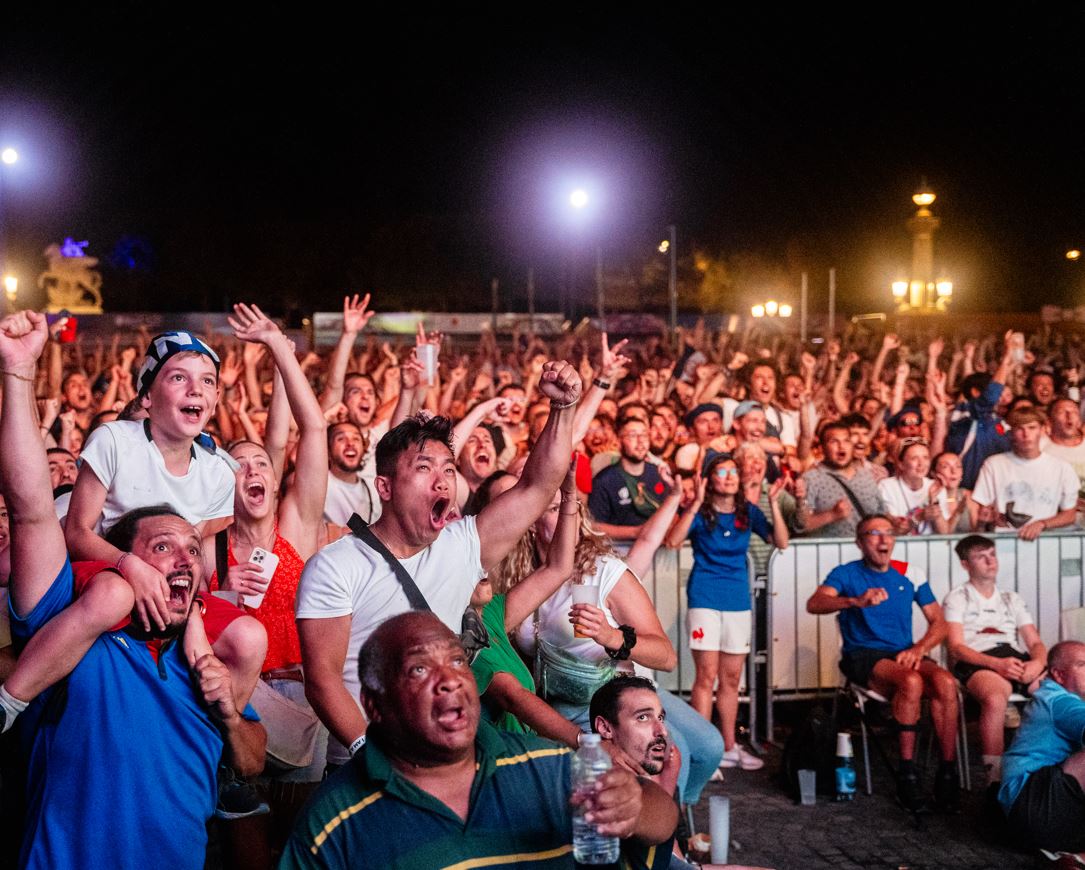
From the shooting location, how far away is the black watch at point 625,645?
437 cm

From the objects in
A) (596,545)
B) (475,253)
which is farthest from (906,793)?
(475,253)

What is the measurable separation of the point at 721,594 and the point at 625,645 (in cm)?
300

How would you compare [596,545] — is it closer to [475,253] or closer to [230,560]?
[230,560]

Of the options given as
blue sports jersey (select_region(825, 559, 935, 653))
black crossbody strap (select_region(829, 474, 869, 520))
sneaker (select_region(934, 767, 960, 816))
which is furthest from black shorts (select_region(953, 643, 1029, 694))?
black crossbody strap (select_region(829, 474, 869, 520))

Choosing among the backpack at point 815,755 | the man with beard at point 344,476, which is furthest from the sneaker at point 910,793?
the man with beard at point 344,476

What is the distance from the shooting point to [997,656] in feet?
23.3

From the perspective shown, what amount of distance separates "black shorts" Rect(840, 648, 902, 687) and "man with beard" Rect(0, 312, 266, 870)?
4.53 metres

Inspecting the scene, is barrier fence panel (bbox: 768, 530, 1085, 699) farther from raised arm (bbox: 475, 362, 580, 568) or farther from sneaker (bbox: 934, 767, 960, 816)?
raised arm (bbox: 475, 362, 580, 568)

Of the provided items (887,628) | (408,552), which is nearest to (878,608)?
(887,628)

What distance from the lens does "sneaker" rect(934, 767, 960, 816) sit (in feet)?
21.1

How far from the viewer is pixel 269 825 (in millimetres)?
3859

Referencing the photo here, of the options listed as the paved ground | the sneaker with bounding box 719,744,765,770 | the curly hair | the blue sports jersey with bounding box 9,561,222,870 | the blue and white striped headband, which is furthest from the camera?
the sneaker with bounding box 719,744,765,770

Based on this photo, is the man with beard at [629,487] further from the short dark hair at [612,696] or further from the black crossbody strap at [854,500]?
the short dark hair at [612,696]

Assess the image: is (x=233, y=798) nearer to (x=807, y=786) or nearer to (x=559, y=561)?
(x=559, y=561)
